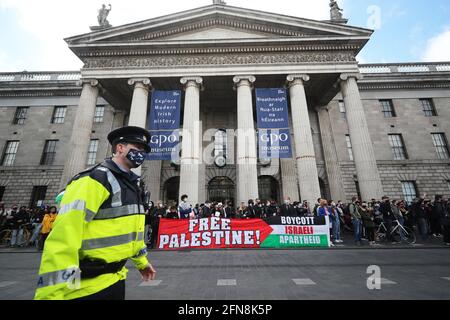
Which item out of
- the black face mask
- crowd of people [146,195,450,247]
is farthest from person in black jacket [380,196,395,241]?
the black face mask

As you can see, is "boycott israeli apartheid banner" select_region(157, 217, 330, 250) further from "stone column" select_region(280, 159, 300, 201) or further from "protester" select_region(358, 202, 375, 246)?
"stone column" select_region(280, 159, 300, 201)

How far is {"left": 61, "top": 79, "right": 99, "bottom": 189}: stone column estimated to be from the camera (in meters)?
14.8

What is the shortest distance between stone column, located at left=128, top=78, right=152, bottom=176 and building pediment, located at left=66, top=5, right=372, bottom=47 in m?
3.08

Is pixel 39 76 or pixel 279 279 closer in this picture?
pixel 279 279

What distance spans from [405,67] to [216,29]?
18560mm

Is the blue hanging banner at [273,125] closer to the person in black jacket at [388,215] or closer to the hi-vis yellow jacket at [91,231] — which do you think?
the person in black jacket at [388,215]

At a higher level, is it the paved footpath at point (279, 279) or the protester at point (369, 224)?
the protester at point (369, 224)

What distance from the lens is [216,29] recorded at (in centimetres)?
1786

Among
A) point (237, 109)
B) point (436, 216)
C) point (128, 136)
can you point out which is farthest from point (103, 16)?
point (436, 216)

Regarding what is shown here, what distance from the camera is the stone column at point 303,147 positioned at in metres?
14.2

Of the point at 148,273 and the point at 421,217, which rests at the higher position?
the point at 421,217

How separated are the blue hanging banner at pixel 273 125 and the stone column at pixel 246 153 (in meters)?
0.74

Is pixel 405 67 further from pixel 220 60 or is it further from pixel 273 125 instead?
pixel 220 60

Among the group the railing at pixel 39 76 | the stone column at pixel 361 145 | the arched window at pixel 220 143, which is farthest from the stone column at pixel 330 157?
the railing at pixel 39 76
